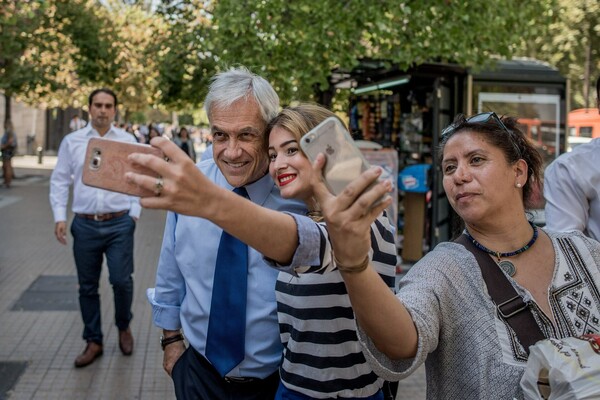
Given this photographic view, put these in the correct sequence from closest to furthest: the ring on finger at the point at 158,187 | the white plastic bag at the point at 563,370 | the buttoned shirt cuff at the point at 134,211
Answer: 1. the ring on finger at the point at 158,187
2. the white plastic bag at the point at 563,370
3. the buttoned shirt cuff at the point at 134,211

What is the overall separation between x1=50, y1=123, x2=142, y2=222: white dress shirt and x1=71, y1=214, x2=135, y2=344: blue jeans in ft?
0.33

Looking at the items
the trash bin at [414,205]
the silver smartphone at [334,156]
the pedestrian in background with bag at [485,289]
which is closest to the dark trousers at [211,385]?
the pedestrian in background with bag at [485,289]

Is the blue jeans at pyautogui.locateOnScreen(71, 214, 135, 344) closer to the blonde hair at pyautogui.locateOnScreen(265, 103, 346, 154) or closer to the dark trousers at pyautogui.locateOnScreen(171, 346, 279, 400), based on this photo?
the dark trousers at pyautogui.locateOnScreen(171, 346, 279, 400)

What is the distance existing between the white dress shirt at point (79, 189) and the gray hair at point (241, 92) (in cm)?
297

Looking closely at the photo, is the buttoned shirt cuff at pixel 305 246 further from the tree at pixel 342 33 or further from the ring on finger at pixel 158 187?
the tree at pixel 342 33

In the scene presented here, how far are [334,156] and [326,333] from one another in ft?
3.20

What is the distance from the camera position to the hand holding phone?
48.7 inches

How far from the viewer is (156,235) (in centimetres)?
1300

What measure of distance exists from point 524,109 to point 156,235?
22.0 feet

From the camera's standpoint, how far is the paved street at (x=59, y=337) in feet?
16.7

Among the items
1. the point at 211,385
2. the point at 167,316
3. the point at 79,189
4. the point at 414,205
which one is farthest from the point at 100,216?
the point at 414,205

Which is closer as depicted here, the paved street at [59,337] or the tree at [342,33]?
the paved street at [59,337]

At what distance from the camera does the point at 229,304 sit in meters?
2.46

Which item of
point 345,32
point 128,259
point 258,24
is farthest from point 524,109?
point 128,259
